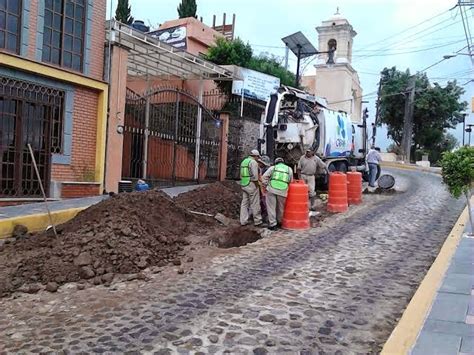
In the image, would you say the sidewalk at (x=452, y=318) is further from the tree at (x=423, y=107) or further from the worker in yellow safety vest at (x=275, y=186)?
the tree at (x=423, y=107)

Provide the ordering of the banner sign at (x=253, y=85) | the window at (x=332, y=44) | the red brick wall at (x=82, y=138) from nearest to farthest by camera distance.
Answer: the red brick wall at (x=82, y=138) → the banner sign at (x=253, y=85) → the window at (x=332, y=44)

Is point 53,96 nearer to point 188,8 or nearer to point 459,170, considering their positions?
point 459,170

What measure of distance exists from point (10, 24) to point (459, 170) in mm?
9228

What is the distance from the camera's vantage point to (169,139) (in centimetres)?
1591

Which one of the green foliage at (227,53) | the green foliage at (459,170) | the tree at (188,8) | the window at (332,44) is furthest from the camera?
the window at (332,44)

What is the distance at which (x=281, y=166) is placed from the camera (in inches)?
409

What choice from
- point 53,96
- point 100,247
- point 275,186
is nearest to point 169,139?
point 53,96

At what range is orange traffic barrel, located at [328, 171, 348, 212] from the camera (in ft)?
43.0

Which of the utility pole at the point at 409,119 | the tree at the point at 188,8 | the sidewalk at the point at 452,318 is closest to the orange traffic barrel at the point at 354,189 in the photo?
the sidewalk at the point at 452,318

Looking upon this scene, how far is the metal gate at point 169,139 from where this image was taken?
1491 cm

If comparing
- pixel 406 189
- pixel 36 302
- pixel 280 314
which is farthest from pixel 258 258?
pixel 406 189

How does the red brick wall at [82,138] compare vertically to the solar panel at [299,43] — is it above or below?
below

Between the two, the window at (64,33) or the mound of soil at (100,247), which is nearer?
the mound of soil at (100,247)

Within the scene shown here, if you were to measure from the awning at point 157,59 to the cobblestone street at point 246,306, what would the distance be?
24.6 feet
